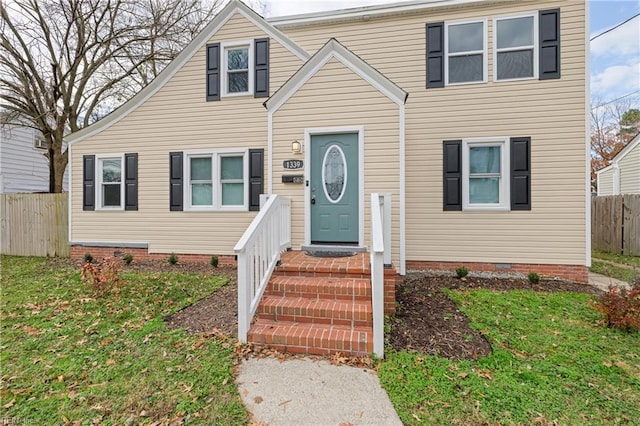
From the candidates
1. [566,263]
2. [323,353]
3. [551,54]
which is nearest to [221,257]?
[323,353]

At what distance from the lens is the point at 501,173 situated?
6.59 meters

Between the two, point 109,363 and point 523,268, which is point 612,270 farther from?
point 109,363

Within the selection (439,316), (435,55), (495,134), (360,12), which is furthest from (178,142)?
(495,134)

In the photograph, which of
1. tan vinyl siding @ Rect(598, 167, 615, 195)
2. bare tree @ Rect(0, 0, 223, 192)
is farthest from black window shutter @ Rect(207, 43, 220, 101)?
tan vinyl siding @ Rect(598, 167, 615, 195)

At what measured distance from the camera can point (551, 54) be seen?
6383 mm

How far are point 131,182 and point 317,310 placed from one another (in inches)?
271

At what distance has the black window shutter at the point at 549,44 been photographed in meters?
6.38

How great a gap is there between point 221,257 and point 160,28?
9.09 metres

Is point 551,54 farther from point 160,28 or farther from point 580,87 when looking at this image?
point 160,28

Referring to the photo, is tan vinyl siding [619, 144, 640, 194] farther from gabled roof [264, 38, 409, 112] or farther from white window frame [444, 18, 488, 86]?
gabled roof [264, 38, 409, 112]

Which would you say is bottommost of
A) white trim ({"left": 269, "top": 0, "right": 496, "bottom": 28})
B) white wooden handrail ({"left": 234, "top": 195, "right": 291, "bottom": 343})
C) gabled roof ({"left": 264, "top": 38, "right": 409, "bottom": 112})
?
white wooden handrail ({"left": 234, "top": 195, "right": 291, "bottom": 343})

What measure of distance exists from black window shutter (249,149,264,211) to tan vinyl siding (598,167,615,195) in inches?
678

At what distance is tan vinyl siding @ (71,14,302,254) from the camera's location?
7406 mm

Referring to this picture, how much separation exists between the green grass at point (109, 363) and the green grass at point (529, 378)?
161cm
